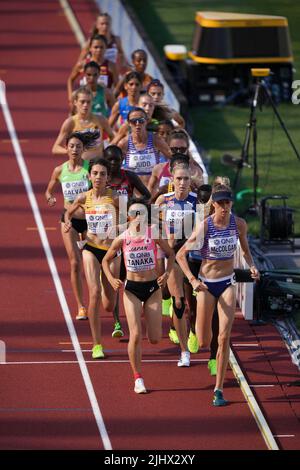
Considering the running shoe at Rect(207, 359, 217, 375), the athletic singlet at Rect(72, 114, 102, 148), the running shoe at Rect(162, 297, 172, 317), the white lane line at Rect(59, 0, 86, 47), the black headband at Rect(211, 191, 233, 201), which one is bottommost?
the white lane line at Rect(59, 0, 86, 47)

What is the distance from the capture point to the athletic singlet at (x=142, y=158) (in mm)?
16328

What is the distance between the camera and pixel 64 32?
98.0 feet

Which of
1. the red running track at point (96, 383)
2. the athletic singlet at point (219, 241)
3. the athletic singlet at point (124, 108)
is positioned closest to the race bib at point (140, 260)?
the athletic singlet at point (219, 241)

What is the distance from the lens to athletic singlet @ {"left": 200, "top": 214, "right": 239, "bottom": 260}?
1330 centimetres

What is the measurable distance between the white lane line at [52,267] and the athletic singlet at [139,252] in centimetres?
127

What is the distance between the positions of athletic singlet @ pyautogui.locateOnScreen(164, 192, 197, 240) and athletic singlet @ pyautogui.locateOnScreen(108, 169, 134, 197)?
1.67ft

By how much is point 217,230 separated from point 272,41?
42.3ft

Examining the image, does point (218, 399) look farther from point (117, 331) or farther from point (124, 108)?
point (124, 108)

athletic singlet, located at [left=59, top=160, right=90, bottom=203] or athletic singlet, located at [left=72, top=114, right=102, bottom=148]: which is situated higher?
athletic singlet, located at [left=59, top=160, right=90, bottom=203]

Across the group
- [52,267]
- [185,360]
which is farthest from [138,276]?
[52,267]

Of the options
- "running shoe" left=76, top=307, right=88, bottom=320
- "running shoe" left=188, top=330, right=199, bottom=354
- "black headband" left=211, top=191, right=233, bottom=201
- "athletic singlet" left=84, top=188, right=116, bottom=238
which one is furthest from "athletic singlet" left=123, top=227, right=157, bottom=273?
"running shoe" left=76, top=307, right=88, bottom=320

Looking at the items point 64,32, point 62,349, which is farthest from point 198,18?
point 62,349

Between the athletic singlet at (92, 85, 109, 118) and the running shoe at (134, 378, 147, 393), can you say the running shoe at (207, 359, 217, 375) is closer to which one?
the running shoe at (134, 378, 147, 393)
